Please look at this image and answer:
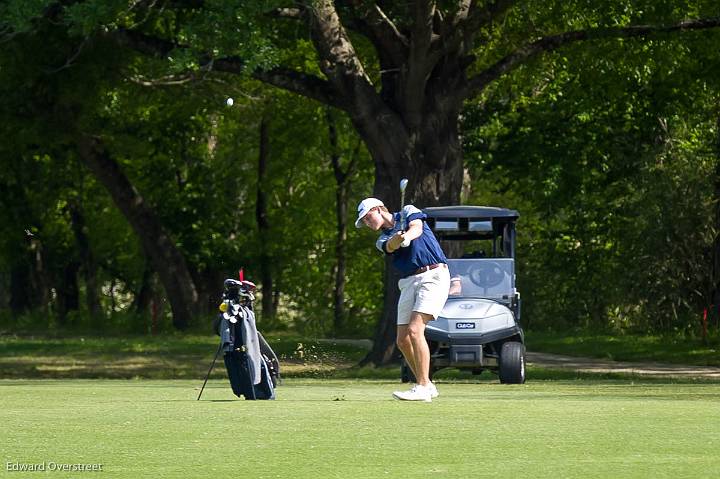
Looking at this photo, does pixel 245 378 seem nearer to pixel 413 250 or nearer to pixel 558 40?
pixel 413 250

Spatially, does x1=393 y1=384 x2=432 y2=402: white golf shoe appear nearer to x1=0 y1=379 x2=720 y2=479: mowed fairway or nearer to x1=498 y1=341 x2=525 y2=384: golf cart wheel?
x1=0 y1=379 x2=720 y2=479: mowed fairway

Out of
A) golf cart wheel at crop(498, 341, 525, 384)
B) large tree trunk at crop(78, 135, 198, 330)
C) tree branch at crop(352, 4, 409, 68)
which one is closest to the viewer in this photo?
golf cart wheel at crop(498, 341, 525, 384)

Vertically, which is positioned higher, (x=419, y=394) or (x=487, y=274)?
(x=487, y=274)

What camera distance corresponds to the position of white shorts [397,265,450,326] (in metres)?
14.5

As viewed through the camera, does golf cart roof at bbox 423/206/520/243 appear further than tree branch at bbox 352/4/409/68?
No

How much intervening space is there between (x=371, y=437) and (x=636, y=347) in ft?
74.9

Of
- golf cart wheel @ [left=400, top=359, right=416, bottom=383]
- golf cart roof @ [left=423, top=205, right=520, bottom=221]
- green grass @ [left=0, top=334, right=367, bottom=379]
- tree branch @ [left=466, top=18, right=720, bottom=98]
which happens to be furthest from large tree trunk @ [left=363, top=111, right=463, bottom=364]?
golf cart wheel @ [left=400, top=359, right=416, bottom=383]

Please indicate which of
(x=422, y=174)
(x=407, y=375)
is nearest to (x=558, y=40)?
(x=422, y=174)

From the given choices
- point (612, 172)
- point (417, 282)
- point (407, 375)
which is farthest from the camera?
point (612, 172)

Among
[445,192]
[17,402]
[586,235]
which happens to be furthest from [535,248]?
[17,402]

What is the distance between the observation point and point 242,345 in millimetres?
15219

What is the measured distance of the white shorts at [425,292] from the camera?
1446 cm

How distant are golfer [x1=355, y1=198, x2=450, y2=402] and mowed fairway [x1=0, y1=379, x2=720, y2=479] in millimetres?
389

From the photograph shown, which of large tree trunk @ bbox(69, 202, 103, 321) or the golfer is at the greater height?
large tree trunk @ bbox(69, 202, 103, 321)
